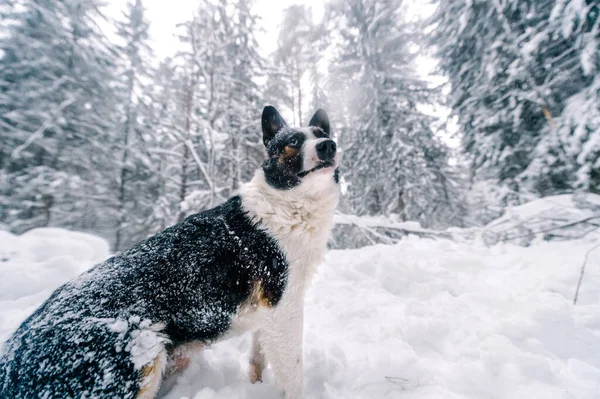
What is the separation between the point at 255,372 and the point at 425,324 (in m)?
1.77

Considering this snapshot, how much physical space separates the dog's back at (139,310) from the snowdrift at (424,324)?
0.54 meters

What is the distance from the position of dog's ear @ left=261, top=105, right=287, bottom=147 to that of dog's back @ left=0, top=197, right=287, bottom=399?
50.1 inches

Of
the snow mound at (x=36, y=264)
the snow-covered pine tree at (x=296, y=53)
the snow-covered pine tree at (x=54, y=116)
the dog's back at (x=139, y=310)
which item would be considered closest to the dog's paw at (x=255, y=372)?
the dog's back at (x=139, y=310)

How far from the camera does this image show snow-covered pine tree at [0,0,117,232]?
11586 millimetres

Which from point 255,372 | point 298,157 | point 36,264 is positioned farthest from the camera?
point 36,264

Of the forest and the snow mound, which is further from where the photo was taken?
the forest

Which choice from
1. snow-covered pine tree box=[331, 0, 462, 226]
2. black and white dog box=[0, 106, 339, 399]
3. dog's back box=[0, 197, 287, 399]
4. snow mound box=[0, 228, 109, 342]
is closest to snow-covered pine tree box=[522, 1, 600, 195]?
snow-covered pine tree box=[331, 0, 462, 226]

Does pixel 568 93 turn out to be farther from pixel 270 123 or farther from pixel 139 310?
pixel 139 310

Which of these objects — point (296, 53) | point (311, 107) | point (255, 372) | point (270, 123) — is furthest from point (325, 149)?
point (296, 53)

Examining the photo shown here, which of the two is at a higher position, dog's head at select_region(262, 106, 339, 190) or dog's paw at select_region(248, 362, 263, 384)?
dog's head at select_region(262, 106, 339, 190)

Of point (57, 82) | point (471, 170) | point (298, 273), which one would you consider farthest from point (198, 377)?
point (57, 82)

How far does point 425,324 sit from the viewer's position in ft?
8.52

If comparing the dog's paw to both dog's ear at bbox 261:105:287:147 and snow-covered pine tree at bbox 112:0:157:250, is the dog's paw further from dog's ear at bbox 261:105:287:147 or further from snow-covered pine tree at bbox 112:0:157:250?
snow-covered pine tree at bbox 112:0:157:250

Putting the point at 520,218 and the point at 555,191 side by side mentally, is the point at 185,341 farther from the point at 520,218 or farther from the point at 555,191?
the point at 555,191
